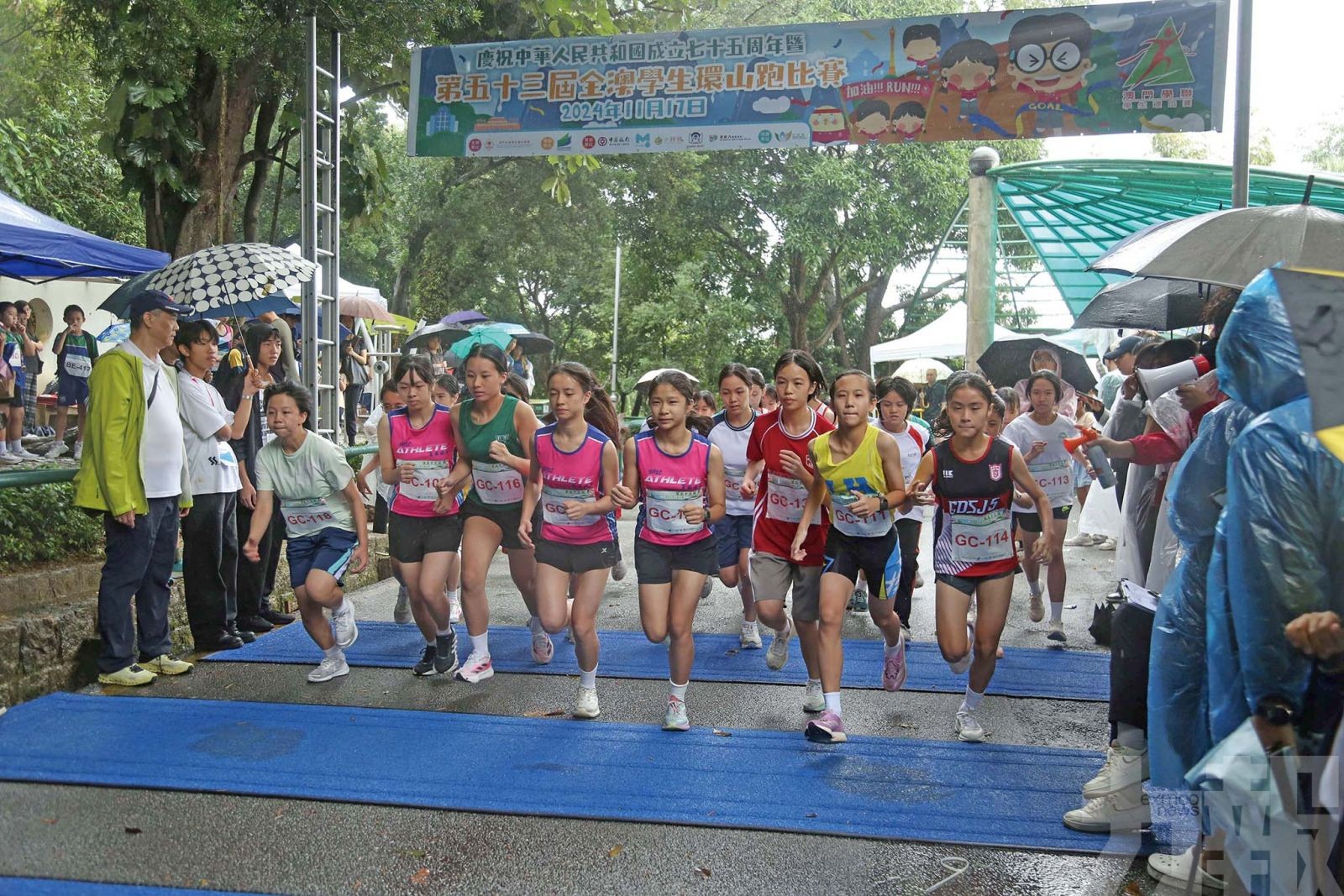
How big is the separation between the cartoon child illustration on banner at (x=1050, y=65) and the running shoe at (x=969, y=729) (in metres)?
6.21

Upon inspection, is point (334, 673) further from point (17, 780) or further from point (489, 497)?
point (17, 780)

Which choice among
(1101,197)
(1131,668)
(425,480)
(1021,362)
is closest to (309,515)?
(425,480)

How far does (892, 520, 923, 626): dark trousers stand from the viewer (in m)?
7.50

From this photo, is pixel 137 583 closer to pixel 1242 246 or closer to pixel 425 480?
pixel 425 480

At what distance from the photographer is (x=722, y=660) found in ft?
25.0

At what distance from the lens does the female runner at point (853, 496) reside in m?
5.90

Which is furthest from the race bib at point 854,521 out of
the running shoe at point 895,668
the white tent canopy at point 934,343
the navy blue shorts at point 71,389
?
the white tent canopy at point 934,343

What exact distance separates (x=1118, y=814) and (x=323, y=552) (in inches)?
174

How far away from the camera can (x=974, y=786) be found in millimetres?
5125

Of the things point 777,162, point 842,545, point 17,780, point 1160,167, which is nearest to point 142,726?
point 17,780

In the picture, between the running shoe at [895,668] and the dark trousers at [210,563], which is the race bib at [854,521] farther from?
the dark trousers at [210,563]

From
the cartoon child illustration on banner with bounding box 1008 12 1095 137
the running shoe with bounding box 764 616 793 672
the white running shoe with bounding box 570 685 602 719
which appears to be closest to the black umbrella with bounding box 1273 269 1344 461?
the white running shoe with bounding box 570 685 602 719

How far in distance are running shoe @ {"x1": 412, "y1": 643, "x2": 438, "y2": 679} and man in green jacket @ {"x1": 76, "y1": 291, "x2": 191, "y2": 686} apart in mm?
1448

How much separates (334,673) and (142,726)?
4.09 ft
